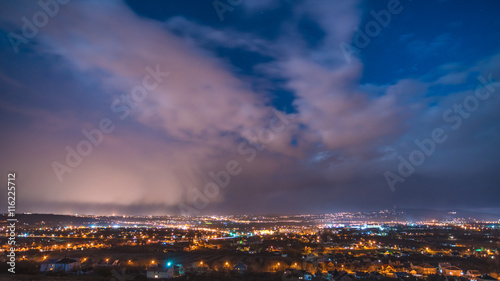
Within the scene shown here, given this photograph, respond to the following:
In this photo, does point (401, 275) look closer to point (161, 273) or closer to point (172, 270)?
point (172, 270)

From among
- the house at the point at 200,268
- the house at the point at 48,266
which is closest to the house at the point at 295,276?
the house at the point at 200,268

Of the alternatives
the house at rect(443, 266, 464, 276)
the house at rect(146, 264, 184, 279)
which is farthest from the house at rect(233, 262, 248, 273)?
the house at rect(443, 266, 464, 276)

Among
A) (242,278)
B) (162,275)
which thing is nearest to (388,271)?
(242,278)

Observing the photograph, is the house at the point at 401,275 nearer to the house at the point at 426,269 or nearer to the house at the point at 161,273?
the house at the point at 426,269

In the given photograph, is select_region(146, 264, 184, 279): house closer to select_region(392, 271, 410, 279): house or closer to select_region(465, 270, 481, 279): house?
select_region(392, 271, 410, 279): house

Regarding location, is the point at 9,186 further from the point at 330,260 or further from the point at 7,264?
the point at 330,260

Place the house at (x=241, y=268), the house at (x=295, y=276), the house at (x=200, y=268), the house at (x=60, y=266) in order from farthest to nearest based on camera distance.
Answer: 1. the house at (x=241, y=268)
2. the house at (x=200, y=268)
3. the house at (x=60, y=266)
4. the house at (x=295, y=276)
